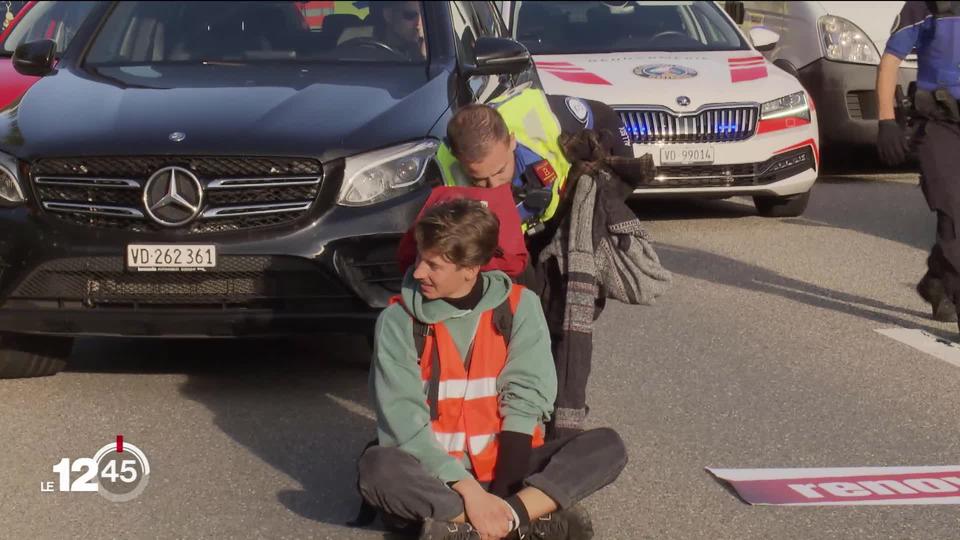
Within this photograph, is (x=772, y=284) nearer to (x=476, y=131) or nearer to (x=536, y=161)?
(x=536, y=161)

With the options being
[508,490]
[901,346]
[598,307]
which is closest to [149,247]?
[598,307]

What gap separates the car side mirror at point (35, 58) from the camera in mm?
8242

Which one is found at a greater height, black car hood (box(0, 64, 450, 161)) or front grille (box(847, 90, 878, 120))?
black car hood (box(0, 64, 450, 161))

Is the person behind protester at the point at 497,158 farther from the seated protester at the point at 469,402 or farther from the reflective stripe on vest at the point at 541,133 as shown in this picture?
the seated protester at the point at 469,402

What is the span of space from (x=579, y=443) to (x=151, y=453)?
1.82m

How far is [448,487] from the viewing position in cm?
500

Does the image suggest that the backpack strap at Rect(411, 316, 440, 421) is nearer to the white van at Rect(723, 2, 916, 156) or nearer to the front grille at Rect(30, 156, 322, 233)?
the front grille at Rect(30, 156, 322, 233)

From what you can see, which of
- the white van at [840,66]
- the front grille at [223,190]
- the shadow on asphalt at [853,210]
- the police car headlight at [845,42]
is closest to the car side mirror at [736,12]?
the white van at [840,66]

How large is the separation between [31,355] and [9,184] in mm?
811

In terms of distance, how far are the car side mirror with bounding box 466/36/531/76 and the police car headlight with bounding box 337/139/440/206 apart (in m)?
1.09

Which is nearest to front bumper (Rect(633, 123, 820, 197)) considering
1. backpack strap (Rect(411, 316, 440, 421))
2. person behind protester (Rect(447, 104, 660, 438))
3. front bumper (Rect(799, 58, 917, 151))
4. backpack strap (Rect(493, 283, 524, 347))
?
front bumper (Rect(799, 58, 917, 151))

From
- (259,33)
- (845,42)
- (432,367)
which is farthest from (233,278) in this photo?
(845,42)

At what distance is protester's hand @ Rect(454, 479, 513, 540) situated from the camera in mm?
4906

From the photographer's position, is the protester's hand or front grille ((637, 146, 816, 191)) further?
front grille ((637, 146, 816, 191))
